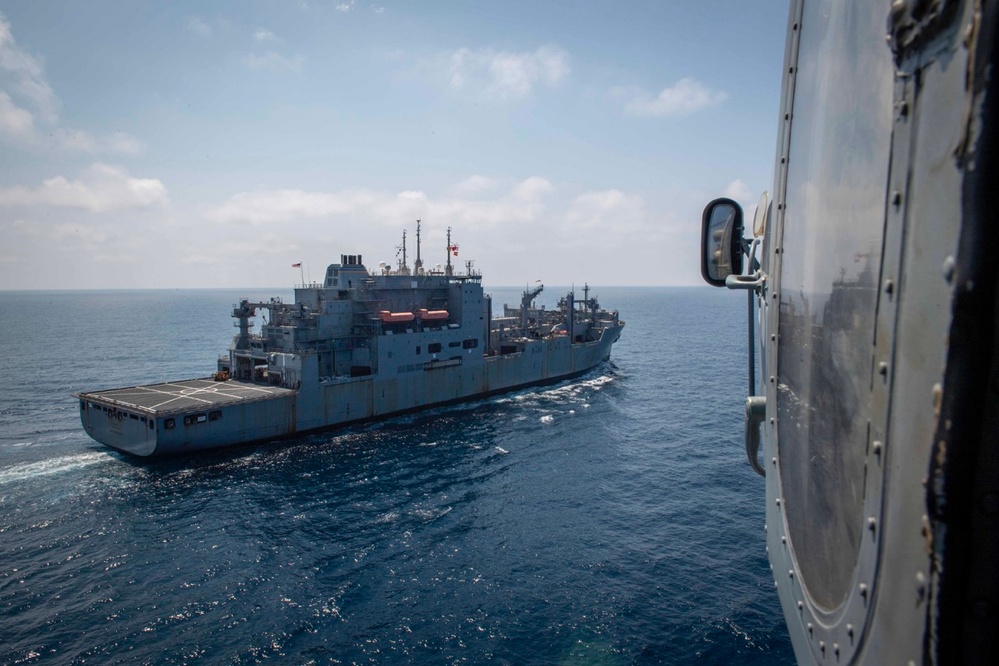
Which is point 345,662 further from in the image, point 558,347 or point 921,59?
point 558,347

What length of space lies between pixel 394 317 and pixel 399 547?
2282cm

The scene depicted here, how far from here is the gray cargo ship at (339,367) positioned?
3369 cm

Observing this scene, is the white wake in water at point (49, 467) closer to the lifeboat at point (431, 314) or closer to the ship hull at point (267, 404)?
the ship hull at point (267, 404)

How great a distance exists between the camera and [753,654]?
1656cm

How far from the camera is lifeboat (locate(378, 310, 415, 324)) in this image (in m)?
43.0

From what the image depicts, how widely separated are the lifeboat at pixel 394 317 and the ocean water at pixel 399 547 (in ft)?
24.0

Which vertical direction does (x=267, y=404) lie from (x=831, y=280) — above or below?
below

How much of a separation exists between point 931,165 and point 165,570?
2572cm

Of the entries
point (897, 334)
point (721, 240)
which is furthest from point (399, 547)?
point (897, 334)

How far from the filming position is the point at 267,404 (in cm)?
3575

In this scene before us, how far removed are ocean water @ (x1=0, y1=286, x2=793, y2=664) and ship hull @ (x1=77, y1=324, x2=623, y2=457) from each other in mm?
1173

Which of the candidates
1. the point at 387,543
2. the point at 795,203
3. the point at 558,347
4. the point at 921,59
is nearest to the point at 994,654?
the point at 921,59

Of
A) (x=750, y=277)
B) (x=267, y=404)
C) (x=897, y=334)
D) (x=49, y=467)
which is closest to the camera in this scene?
(x=897, y=334)

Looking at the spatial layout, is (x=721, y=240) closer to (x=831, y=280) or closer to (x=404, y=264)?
(x=831, y=280)
